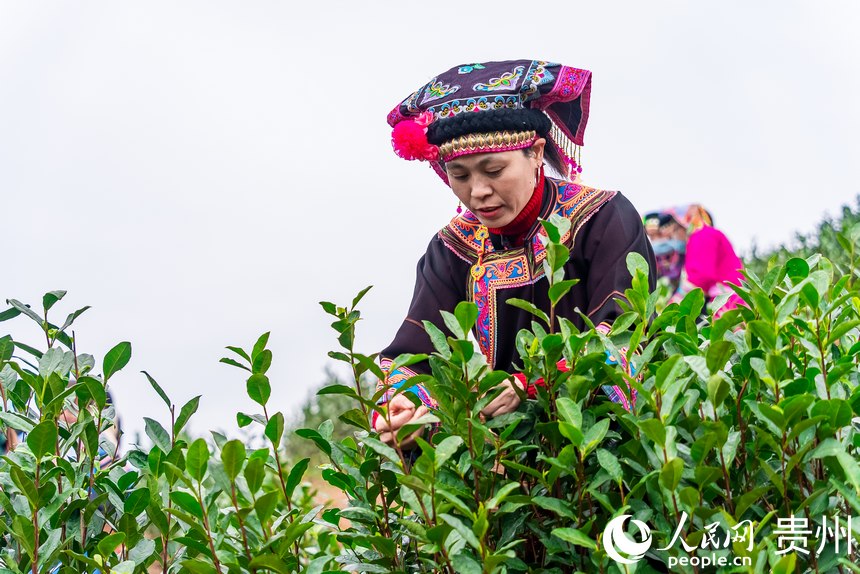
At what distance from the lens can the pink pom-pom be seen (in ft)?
11.2

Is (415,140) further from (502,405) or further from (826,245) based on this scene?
(826,245)

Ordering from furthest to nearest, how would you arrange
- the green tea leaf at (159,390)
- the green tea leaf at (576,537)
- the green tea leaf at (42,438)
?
the green tea leaf at (159,390) → the green tea leaf at (42,438) → the green tea leaf at (576,537)

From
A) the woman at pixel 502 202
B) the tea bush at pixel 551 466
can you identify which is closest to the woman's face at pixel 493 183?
the woman at pixel 502 202

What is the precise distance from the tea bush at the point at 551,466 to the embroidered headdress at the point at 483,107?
1.17 meters

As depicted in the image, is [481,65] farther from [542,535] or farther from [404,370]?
[542,535]

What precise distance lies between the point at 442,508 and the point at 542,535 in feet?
0.96

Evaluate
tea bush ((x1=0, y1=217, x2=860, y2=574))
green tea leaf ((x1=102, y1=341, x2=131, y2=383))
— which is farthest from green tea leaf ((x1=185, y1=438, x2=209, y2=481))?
green tea leaf ((x1=102, y1=341, x2=131, y2=383))

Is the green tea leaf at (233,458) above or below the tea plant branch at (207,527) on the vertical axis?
above

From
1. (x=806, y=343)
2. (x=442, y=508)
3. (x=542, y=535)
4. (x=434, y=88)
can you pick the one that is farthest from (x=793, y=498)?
(x=434, y=88)

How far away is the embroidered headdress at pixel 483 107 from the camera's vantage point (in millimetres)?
3342

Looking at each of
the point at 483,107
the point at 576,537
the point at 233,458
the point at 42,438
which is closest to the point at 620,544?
the point at 576,537

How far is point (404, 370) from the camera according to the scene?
314 cm

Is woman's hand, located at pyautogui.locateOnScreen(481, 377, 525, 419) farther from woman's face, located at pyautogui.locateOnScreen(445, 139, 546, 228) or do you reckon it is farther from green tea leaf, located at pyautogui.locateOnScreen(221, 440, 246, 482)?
woman's face, located at pyautogui.locateOnScreen(445, 139, 546, 228)

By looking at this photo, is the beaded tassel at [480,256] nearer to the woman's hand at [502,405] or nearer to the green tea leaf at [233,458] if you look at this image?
the woman's hand at [502,405]
